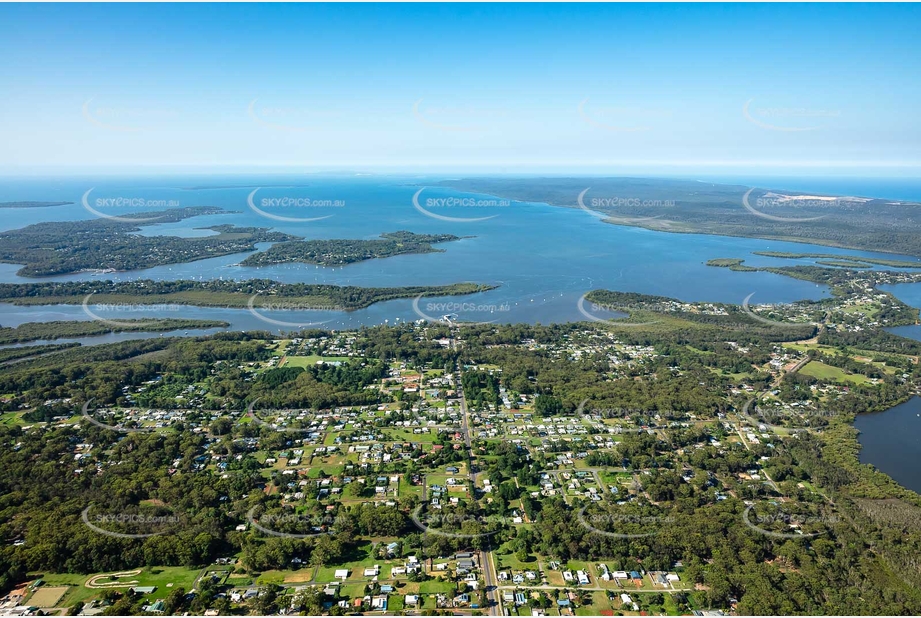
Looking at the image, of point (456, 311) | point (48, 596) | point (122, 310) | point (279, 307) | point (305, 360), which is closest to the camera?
point (48, 596)

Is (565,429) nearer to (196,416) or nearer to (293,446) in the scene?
(293,446)

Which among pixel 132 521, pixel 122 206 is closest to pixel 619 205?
pixel 122 206

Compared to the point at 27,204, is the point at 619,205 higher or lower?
higher

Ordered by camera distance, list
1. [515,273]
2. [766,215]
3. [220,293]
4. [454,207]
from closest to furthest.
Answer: [220,293] < [515,273] < [766,215] < [454,207]

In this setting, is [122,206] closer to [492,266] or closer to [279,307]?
[279,307]

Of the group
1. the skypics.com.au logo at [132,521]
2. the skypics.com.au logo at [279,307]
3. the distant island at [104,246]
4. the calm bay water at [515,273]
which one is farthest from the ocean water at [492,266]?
the skypics.com.au logo at [132,521]

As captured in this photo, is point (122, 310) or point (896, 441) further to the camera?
point (122, 310)

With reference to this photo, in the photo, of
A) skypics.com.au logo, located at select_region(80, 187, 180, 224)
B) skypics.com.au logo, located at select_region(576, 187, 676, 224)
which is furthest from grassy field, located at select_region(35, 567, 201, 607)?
skypics.com.au logo, located at select_region(576, 187, 676, 224)

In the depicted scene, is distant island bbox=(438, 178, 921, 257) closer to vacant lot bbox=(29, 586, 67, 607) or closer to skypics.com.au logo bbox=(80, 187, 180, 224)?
skypics.com.au logo bbox=(80, 187, 180, 224)
